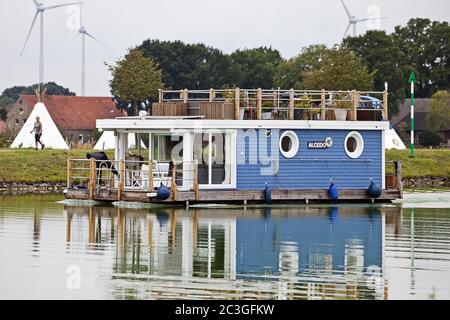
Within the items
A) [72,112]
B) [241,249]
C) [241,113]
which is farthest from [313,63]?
[241,249]

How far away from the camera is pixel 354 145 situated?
134 ft

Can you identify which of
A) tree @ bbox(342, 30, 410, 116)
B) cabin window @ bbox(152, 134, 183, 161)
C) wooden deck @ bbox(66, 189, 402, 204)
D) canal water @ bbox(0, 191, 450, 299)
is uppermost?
tree @ bbox(342, 30, 410, 116)

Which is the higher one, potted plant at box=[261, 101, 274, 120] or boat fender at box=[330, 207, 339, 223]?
potted plant at box=[261, 101, 274, 120]

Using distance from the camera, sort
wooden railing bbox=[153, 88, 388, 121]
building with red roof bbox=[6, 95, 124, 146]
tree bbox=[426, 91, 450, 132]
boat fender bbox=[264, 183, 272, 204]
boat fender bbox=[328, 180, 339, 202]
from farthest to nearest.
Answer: tree bbox=[426, 91, 450, 132] < building with red roof bbox=[6, 95, 124, 146] < boat fender bbox=[328, 180, 339, 202] < wooden railing bbox=[153, 88, 388, 121] < boat fender bbox=[264, 183, 272, 204]

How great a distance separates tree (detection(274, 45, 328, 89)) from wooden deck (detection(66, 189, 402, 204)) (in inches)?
2364

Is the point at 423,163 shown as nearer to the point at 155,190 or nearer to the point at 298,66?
the point at 155,190

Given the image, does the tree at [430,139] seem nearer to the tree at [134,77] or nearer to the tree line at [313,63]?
the tree line at [313,63]

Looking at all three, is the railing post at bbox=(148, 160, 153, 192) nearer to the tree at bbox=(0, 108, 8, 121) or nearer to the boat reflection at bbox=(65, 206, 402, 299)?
the boat reflection at bbox=(65, 206, 402, 299)

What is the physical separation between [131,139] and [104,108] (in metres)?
46.8

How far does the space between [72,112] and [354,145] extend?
62.0 meters

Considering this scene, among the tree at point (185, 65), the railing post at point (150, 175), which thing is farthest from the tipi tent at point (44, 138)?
the tree at point (185, 65)

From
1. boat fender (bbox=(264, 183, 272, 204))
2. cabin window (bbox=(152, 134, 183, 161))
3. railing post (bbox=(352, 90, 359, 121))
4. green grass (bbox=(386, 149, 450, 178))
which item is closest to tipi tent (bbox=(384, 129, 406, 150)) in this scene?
green grass (bbox=(386, 149, 450, 178))

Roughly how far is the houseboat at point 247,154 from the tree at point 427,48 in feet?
221

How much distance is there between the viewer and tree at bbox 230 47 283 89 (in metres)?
110
